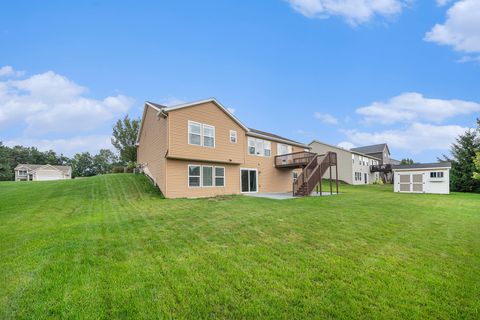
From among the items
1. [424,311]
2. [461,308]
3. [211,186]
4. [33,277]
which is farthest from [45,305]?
[211,186]

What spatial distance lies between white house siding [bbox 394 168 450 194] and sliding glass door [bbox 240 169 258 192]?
55.9ft

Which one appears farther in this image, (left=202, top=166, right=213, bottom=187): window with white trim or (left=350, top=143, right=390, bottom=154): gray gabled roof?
(left=350, top=143, right=390, bottom=154): gray gabled roof

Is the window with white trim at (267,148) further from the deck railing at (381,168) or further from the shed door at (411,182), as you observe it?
the deck railing at (381,168)

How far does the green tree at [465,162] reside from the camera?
26.2 meters

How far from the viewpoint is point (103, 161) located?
6319 centimetres

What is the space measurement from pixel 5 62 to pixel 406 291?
23717mm

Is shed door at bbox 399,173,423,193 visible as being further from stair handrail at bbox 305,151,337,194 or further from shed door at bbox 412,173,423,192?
stair handrail at bbox 305,151,337,194

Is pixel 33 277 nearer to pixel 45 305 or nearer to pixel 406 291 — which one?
pixel 45 305

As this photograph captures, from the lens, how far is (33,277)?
344 cm

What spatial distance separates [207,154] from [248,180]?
4969mm

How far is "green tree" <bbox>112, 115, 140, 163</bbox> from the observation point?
99.1 feet

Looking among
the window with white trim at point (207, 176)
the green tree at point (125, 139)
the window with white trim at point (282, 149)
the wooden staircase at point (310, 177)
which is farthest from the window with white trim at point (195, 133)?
the green tree at point (125, 139)

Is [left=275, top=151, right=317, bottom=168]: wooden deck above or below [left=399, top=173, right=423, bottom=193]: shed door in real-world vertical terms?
above

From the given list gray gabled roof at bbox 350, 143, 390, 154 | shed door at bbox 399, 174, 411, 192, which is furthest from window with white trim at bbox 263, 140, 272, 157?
gray gabled roof at bbox 350, 143, 390, 154
